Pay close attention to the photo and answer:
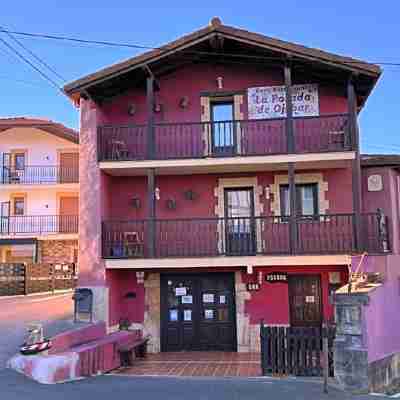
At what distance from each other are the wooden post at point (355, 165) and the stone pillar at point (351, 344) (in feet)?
13.2

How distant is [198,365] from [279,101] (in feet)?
24.8

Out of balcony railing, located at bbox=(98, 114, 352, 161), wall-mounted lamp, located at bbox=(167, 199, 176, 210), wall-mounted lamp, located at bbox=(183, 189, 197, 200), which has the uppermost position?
balcony railing, located at bbox=(98, 114, 352, 161)

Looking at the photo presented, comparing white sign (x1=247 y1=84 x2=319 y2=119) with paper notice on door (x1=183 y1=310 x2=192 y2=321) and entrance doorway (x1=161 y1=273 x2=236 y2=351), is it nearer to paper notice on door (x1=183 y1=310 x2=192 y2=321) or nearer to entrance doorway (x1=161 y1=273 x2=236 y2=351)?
entrance doorway (x1=161 y1=273 x2=236 y2=351)

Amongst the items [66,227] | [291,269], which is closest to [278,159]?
[291,269]

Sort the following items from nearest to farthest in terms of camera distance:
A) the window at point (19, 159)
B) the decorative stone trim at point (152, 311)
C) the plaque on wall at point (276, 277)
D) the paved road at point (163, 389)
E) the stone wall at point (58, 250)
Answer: the paved road at point (163, 389), the plaque on wall at point (276, 277), the decorative stone trim at point (152, 311), the stone wall at point (58, 250), the window at point (19, 159)

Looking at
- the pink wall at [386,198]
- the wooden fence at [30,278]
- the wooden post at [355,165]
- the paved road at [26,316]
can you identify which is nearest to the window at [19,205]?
the wooden fence at [30,278]

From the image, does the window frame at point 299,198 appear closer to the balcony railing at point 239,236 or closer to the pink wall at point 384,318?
the balcony railing at point 239,236

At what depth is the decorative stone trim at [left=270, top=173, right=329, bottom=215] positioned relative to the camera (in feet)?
46.4

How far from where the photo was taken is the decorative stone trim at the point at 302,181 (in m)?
14.1

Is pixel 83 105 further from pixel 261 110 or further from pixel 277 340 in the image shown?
pixel 277 340

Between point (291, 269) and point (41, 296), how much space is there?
10762mm

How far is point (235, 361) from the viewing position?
Answer: 1248cm

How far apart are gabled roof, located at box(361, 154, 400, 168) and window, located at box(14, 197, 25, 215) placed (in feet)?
66.2

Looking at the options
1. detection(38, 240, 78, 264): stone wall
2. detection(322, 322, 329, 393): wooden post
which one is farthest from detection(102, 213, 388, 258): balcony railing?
detection(38, 240, 78, 264): stone wall
